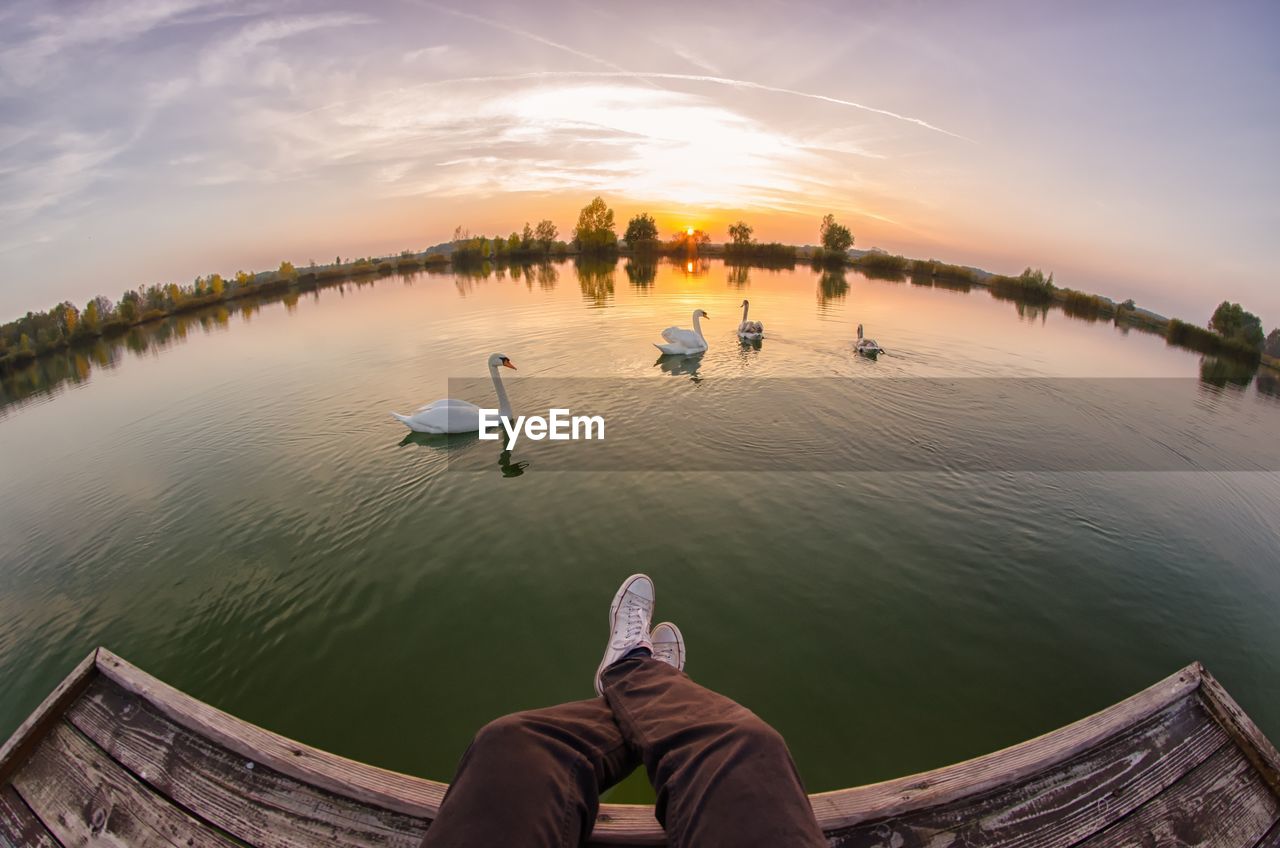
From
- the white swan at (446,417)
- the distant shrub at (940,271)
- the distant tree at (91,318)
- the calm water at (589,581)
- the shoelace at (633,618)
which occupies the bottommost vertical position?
the calm water at (589,581)

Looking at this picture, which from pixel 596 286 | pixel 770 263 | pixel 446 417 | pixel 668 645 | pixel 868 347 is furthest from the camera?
pixel 770 263

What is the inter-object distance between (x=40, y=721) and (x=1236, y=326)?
37003mm

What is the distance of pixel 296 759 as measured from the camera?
8.71 feet

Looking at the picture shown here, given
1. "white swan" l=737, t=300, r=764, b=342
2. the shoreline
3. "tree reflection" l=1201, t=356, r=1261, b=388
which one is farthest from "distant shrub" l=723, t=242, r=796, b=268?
"white swan" l=737, t=300, r=764, b=342

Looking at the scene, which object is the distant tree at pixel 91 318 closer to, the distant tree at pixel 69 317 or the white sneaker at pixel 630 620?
the distant tree at pixel 69 317

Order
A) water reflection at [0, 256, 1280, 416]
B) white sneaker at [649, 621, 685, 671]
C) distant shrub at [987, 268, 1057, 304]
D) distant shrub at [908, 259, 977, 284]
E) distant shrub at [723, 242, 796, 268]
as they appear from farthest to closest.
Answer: distant shrub at [723, 242, 796, 268] < distant shrub at [908, 259, 977, 284] < distant shrub at [987, 268, 1057, 304] < water reflection at [0, 256, 1280, 416] < white sneaker at [649, 621, 685, 671]

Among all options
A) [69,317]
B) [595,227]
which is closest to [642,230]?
[595,227]

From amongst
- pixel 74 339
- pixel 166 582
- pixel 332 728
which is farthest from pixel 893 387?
pixel 74 339

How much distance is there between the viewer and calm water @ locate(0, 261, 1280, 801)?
4359mm

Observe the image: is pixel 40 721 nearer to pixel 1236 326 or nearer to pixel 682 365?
pixel 682 365

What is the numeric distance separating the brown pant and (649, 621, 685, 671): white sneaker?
123 cm

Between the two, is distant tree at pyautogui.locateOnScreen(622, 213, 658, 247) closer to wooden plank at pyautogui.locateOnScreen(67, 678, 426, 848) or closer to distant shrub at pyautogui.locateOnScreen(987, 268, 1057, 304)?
distant shrub at pyautogui.locateOnScreen(987, 268, 1057, 304)

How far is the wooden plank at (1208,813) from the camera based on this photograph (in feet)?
7.73

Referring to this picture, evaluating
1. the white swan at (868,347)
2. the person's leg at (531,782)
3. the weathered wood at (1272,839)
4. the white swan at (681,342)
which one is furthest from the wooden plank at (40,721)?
the white swan at (868,347)
